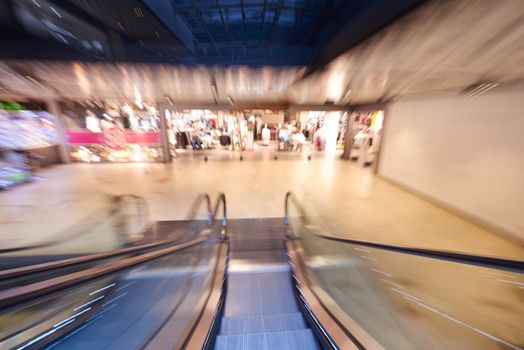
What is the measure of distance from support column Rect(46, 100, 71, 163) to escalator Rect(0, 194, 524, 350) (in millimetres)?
8604

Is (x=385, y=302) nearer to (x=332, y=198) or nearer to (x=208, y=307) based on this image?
(x=208, y=307)

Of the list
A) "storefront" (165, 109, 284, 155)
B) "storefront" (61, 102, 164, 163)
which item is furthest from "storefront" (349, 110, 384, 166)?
"storefront" (61, 102, 164, 163)

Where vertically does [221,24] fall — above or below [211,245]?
above

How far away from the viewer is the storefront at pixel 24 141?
584 centimetres

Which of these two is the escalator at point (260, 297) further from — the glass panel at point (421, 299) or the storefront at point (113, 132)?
the storefront at point (113, 132)

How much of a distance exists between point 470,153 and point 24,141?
42.3ft

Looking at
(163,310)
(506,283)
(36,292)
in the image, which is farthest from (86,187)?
(506,283)

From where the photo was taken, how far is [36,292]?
0.84 meters

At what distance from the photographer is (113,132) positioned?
8.45 metres

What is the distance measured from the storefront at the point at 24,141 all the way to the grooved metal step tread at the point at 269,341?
25.9ft

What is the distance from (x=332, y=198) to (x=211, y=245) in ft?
11.0

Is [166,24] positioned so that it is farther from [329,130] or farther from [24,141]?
[329,130]

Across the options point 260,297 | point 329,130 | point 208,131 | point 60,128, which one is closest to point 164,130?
point 60,128

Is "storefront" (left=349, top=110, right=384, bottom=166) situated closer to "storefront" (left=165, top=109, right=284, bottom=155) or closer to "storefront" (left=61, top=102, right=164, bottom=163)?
"storefront" (left=165, top=109, right=284, bottom=155)
